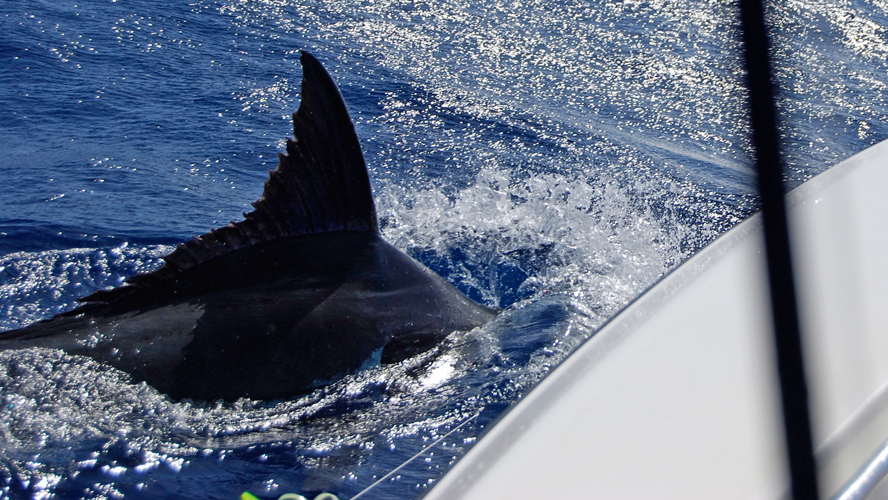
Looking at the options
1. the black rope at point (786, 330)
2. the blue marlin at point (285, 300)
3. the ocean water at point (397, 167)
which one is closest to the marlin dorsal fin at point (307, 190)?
the blue marlin at point (285, 300)

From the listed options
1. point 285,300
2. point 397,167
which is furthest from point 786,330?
point 397,167

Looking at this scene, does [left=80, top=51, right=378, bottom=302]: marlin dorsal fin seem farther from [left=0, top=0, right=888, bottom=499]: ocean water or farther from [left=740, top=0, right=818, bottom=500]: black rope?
[left=740, top=0, right=818, bottom=500]: black rope

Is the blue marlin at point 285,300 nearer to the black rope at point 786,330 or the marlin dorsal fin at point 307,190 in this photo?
the marlin dorsal fin at point 307,190

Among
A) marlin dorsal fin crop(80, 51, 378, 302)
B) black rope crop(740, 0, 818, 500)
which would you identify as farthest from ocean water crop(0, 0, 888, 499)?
black rope crop(740, 0, 818, 500)

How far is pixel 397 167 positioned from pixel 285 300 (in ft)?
9.13

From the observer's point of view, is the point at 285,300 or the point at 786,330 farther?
the point at 285,300

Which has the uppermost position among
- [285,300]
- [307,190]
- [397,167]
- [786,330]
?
[786,330]

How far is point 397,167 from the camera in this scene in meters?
5.71

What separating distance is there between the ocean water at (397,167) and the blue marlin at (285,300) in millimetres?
96

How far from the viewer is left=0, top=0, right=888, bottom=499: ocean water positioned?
8.59ft

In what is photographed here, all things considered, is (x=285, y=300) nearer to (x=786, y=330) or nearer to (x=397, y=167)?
(x=786, y=330)

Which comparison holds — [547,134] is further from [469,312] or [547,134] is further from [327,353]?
[327,353]

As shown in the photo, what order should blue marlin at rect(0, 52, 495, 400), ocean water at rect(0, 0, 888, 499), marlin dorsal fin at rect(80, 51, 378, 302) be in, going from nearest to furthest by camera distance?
1. ocean water at rect(0, 0, 888, 499)
2. blue marlin at rect(0, 52, 495, 400)
3. marlin dorsal fin at rect(80, 51, 378, 302)

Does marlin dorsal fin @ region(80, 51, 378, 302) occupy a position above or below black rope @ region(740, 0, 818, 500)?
below
